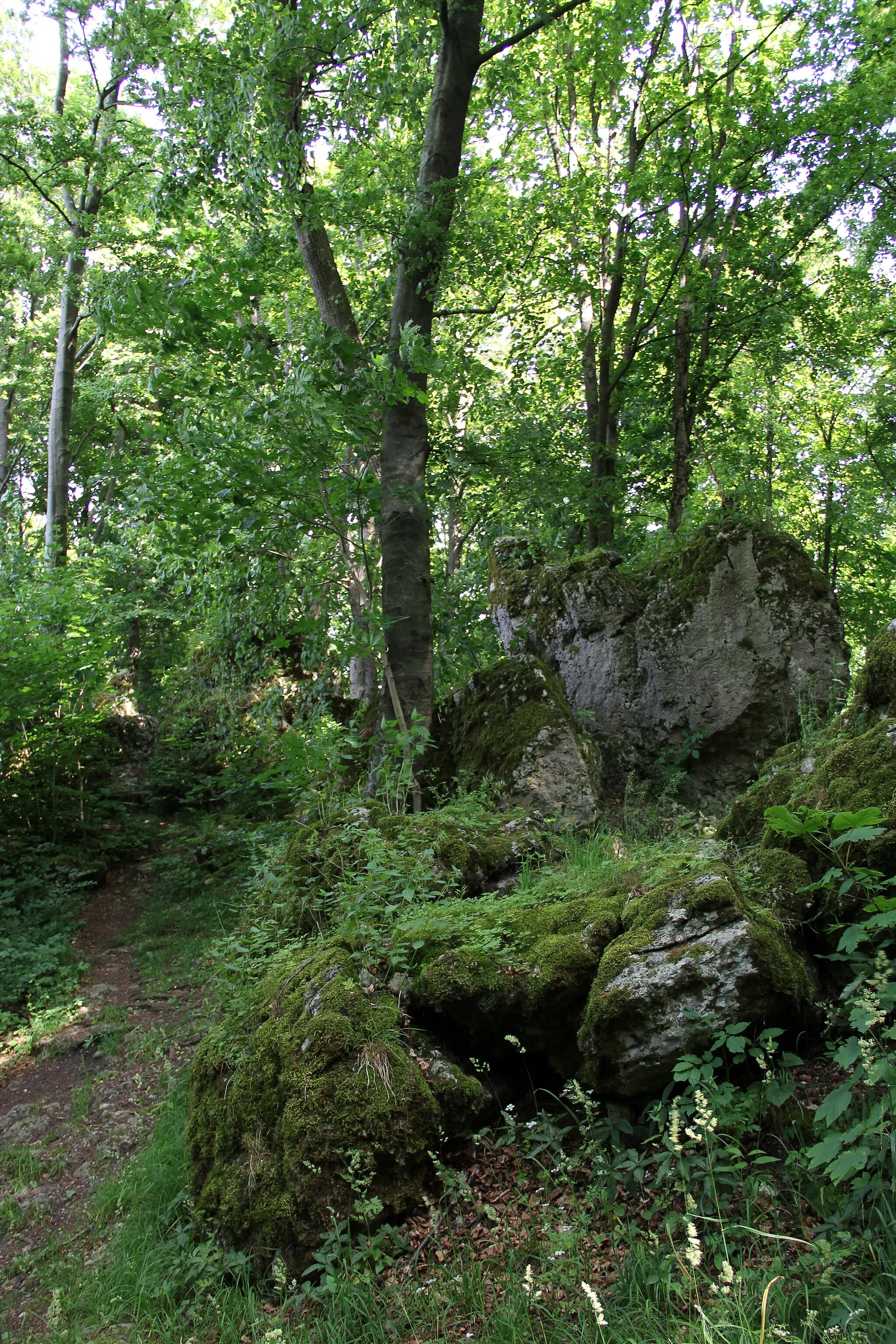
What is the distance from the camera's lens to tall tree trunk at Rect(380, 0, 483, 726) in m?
7.07

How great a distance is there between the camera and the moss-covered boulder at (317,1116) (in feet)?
9.63

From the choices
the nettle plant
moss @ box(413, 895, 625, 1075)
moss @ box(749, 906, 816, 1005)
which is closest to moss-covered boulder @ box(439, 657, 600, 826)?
moss @ box(413, 895, 625, 1075)

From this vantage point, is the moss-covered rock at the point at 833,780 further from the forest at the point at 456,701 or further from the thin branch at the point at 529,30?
the thin branch at the point at 529,30

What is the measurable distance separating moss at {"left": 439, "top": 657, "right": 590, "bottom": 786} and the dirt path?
10.6ft

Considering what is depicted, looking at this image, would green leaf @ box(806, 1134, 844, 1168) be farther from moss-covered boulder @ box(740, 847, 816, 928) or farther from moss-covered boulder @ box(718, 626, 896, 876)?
moss-covered boulder @ box(718, 626, 896, 876)

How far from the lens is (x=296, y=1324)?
105 inches

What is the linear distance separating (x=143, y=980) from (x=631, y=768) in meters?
5.21

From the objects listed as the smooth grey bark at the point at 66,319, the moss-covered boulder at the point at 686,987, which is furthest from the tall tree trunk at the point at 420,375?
the smooth grey bark at the point at 66,319

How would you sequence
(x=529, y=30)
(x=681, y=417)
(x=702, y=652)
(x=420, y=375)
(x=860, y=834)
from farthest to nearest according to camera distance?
(x=681, y=417), (x=702, y=652), (x=529, y=30), (x=420, y=375), (x=860, y=834)

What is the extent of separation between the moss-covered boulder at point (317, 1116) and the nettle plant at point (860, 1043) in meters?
1.44

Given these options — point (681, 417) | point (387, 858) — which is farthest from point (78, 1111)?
point (681, 417)

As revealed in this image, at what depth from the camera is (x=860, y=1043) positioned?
220cm

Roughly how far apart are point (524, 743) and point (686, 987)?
414 centimetres

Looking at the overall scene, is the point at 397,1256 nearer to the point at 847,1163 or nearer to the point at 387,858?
the point at 847,1163
